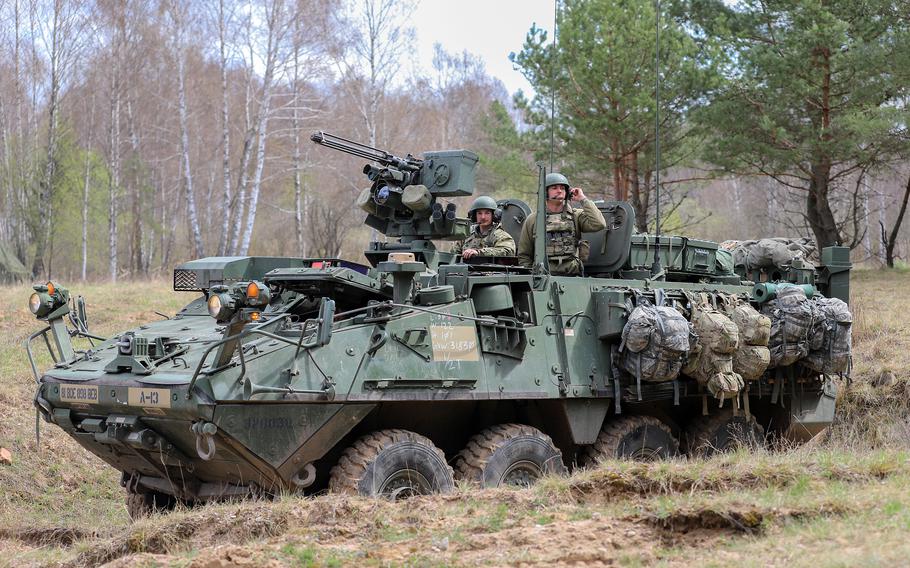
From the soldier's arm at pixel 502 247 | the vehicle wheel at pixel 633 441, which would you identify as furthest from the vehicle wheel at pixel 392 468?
the soldier's arm at pixel 502 247

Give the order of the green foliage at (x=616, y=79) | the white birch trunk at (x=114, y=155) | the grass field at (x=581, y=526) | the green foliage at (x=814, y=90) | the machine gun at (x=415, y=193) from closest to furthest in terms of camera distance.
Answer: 1. the grass field at (x=581, y=526)
2. the machine gun at (x=415, y=193)
3. the green foliage at (x=814, y=90)
4. the green foliage at (x=616, y=79)
5. the white birch trunk at (x=114, y=155)

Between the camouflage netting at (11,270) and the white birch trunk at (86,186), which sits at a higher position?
the white birch trunk at (86,186)

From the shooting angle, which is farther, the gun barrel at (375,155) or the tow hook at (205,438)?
the gun barrel at (375,155)

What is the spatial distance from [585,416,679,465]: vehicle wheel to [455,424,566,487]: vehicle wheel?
559mm

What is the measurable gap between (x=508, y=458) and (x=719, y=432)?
8.43ft

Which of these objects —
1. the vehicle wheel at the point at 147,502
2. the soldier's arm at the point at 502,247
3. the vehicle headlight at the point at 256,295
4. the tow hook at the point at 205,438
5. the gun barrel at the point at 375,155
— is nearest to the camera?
the vehicle headlight at the point at 256,295

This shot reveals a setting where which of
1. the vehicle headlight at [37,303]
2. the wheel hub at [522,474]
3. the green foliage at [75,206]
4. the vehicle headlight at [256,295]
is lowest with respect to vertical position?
the wheel hub at [522,474]

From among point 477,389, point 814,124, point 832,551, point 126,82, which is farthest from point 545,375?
point 126,82

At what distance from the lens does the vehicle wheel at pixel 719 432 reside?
951 cm

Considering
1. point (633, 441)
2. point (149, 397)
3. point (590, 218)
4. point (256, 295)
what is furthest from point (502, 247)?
point (149, 397)

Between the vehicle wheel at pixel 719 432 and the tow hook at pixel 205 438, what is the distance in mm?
4515

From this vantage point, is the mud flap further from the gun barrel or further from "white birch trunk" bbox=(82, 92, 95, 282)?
"white birch trunk" bbox=(82, 92, 95, 282)

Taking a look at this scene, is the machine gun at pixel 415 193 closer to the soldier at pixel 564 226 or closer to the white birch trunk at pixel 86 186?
the soldier at pixel 564 226

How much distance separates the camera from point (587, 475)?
689 cm
